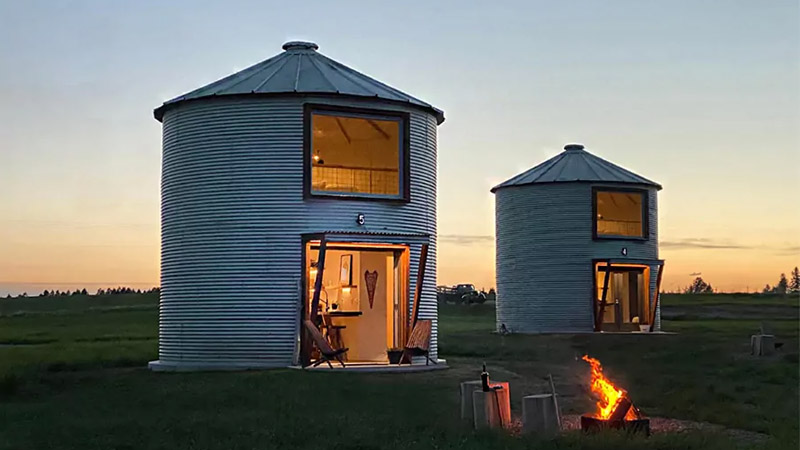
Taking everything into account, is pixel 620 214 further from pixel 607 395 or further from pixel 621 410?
pixel 621 410

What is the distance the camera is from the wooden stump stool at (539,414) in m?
11.8

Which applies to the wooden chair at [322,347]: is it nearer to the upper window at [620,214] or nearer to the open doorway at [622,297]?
the open doorway at [622,297]

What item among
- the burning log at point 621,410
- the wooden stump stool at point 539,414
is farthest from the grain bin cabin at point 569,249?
the burning log at point 621,410

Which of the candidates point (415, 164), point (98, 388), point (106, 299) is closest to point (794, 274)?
point (106, 299)

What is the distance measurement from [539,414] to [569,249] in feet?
85.3

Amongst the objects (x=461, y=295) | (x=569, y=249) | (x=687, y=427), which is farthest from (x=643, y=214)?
(x=461, y=295)

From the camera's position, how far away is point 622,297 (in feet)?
137

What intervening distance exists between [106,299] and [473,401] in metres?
68.9

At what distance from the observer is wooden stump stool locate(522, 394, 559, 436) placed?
464 inches

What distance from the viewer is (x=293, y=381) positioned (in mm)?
17500

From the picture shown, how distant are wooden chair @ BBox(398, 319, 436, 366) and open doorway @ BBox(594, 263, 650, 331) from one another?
1680 cm

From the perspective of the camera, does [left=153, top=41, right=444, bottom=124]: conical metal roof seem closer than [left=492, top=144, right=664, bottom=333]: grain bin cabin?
Yes

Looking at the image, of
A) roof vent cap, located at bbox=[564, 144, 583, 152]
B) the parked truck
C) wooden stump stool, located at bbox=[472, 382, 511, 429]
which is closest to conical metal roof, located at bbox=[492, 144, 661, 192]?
roof vent cap, located at bbox=[564, 144, 583, 152]

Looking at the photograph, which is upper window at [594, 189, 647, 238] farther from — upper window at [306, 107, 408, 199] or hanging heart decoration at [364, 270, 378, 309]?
hanging heart decoration at [364, 270, 378, 309]
